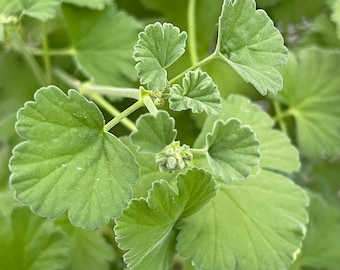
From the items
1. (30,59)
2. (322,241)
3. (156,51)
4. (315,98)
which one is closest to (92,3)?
(30,59)

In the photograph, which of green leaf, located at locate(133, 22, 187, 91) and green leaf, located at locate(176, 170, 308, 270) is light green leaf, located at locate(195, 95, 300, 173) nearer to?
green leaf, located at locate(176, 170, 308, 270)

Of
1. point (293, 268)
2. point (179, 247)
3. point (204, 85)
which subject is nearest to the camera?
point (204, 85)

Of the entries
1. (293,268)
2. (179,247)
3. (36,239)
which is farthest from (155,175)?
(293,268)

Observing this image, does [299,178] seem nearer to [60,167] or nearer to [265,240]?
[265,240]

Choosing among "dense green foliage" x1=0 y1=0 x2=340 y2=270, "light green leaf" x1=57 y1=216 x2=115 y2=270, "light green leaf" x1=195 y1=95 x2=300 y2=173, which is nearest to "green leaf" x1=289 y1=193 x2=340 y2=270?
"dense green foliage" x1=0 y1=0 x2=340 y2=270

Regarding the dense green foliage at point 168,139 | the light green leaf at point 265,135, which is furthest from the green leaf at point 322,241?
the light green leaf at point 265,135

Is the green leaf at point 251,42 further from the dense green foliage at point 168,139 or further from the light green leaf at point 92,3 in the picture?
the light green leaf at point 92,3
